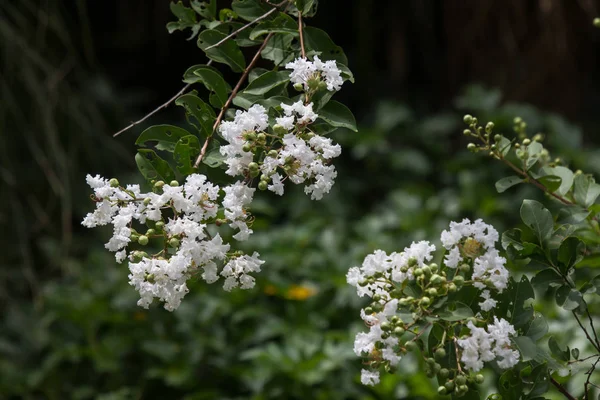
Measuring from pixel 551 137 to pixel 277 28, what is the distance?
6.07 ft

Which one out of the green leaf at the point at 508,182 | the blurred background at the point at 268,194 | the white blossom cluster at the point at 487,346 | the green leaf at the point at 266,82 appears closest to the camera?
the white blossom cluster at the point at 487,346

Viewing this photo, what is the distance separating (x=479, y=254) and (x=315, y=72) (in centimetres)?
24

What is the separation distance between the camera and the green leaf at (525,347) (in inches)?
26.5

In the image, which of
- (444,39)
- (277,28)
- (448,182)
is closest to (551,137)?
(448,182)

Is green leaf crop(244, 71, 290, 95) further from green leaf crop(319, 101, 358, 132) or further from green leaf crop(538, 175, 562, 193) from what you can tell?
green leaf crop(538, 175, 562, 193)

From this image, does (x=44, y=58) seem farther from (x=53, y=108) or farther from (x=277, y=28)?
(x=277, y=28)

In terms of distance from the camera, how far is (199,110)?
2.55 feet

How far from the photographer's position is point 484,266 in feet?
2.30

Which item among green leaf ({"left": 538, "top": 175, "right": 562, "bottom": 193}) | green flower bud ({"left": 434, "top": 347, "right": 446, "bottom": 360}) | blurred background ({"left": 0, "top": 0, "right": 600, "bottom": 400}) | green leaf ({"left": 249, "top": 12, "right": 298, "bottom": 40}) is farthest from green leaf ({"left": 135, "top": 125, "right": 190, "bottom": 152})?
blurred background ({"left": 0, "top": 0, "right": 600, "bottom": 400})

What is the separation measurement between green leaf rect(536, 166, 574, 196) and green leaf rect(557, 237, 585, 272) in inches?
7.4

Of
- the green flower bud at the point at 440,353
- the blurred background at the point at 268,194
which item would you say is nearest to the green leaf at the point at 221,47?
the green flower bud at the point at 440,353

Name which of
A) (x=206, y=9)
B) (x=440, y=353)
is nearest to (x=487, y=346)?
(x=440, y=353)

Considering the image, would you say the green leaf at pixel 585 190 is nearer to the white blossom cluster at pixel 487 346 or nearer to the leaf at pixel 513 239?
the leaf at pixel 513 239

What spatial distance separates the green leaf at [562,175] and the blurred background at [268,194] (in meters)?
0.74
